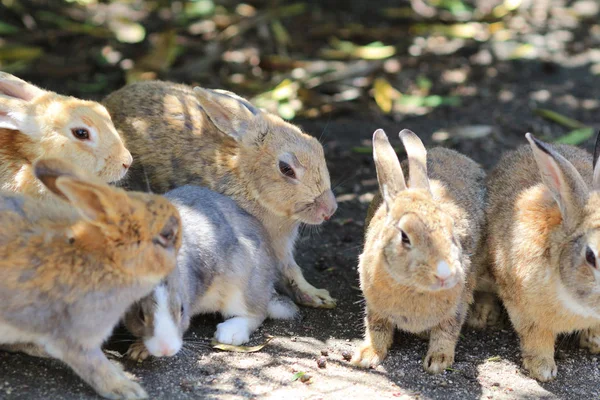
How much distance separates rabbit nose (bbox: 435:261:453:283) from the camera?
15.6 ft

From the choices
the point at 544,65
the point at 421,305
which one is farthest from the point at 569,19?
the point at 421,305

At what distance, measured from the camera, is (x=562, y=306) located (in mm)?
5172

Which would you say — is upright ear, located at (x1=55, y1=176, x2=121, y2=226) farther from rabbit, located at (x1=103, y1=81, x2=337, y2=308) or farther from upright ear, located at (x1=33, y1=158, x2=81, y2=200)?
rabbit, located at (x1=103, y1=81, x2=337, y2=308)

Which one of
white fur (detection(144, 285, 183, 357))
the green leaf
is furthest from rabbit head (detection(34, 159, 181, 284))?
the green leaf

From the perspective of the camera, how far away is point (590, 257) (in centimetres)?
490

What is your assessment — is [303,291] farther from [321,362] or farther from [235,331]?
[321,362]

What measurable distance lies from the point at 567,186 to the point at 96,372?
3054 mm

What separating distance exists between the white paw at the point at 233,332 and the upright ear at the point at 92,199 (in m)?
1.36

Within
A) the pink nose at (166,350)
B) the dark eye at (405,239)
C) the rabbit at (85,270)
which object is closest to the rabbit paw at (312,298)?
the dark eye at (405,239)

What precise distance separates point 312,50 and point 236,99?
154 inches

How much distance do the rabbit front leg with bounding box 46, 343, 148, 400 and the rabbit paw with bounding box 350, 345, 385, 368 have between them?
4.75 ft

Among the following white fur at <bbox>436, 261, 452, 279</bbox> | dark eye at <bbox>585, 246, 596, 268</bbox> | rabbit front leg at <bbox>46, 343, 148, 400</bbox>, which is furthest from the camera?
dark eye at <bbox>585, 246, 596, 268</bbox>

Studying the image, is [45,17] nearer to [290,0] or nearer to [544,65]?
Result: [290,0]

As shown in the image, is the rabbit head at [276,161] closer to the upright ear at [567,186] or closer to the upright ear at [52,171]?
the upright ear at [567,186]
